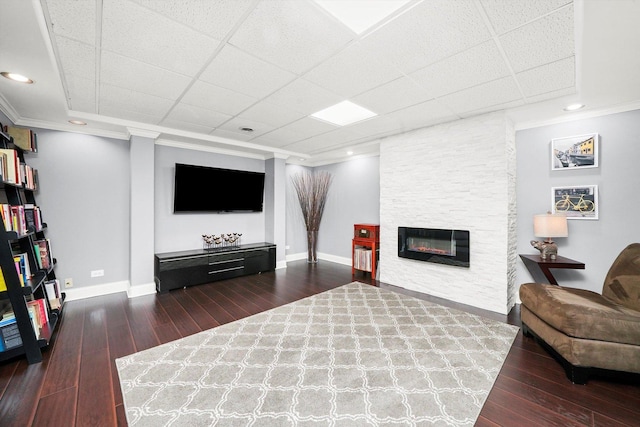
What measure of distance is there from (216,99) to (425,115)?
2578mm

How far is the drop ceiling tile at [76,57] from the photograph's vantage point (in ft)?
6.21

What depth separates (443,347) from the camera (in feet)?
8.05

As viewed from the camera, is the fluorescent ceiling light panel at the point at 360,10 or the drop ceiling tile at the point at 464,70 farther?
the drop ceiling tile at the point at 464,70

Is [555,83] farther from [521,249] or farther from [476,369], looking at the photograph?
[476,369]

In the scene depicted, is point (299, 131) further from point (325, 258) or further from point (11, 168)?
point (325, 258)

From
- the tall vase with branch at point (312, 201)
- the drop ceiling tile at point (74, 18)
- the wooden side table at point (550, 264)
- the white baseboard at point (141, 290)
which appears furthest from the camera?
the tall vase with branch at point (312, 201)

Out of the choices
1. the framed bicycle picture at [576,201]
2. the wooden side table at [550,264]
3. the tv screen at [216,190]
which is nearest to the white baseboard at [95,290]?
the tv screen at [216,190]

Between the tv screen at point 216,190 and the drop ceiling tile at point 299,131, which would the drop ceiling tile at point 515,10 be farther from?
the tv screen at point 216,190

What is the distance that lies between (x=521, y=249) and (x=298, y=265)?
4070 mm

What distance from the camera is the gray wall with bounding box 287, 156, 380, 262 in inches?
220

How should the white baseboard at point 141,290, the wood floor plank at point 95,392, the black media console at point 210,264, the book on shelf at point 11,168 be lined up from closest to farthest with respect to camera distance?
the wood floor plank at point 95,392 → the book on shelf at point 11,168 → the white baseboard at point 141,290 → the black media console at point 210,264

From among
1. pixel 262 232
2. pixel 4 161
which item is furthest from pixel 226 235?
pixel 4 161

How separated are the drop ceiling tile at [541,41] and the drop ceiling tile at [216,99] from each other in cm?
237

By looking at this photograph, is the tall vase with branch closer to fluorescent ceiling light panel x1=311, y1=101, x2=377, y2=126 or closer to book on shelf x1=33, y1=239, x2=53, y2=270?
fluorescent ceiling light panel x1=311, y1=101, x2=377, y2=126
